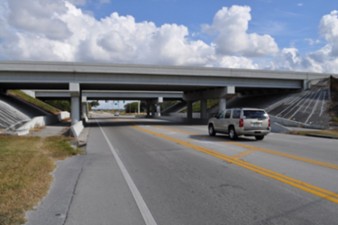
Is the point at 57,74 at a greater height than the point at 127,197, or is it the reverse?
the point at 57,74

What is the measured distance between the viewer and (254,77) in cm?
4316

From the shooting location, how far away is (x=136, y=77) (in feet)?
127

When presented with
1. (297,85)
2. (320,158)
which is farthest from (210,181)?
(297,85)

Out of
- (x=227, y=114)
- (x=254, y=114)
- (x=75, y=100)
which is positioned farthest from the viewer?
(x=75, y=100)

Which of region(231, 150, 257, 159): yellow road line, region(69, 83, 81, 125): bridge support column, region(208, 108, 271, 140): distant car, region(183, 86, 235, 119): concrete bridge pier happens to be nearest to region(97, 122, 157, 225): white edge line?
region(231, 150, 257, 159): yellow road line

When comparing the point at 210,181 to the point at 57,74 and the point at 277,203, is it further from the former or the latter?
the point at 57,74

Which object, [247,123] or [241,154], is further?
[247,123]

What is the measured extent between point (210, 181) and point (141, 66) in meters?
30.9

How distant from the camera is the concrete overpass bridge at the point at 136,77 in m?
35.1

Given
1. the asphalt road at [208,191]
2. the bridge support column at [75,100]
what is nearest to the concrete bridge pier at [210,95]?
the bridge support column at [75,100]

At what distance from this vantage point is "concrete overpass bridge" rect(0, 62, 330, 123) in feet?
115

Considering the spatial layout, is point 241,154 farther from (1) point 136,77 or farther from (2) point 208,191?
(1) point 136,77

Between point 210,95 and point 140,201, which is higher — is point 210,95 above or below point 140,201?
above

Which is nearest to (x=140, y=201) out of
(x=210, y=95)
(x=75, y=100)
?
(x=75, y=100)
